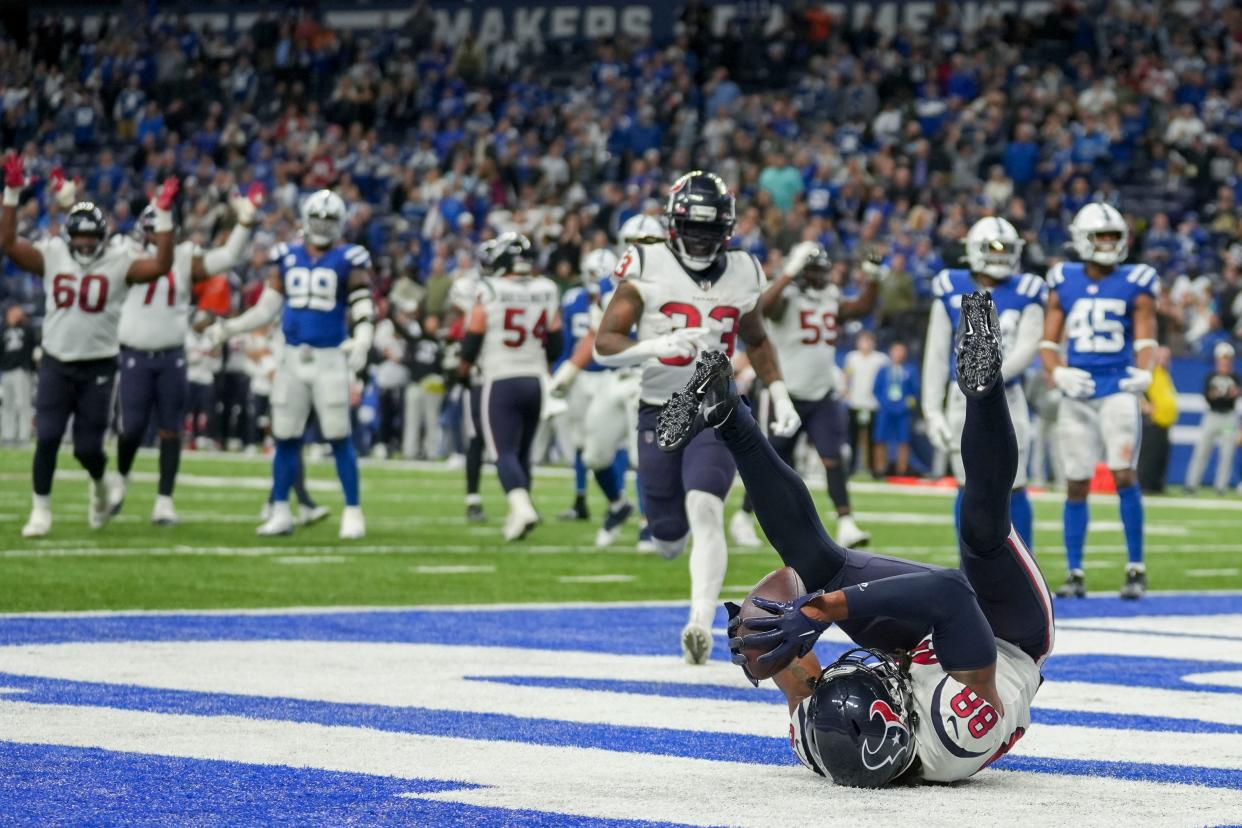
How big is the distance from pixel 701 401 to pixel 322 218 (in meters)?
7.80

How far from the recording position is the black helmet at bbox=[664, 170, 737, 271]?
24.5 feet

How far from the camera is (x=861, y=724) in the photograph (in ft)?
14.9

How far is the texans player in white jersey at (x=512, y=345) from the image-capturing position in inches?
518

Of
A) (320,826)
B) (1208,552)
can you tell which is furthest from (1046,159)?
(320,826)

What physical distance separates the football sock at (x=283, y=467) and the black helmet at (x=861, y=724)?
849 centimetres

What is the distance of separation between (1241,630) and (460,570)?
403 centimetres

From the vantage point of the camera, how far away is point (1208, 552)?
13625 mm

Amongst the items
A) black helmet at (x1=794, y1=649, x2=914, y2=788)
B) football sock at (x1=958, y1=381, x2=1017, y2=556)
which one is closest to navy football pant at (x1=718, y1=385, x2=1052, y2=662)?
football sock at (x1=958, y1=381, x2=1017, y2=556)

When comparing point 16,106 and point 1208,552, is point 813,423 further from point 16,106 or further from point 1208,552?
point 16,106

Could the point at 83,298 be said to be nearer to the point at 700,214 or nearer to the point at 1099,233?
the point at 1099,233

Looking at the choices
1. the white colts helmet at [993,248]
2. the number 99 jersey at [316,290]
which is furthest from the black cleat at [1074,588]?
the number 99 jersey at [316,290]

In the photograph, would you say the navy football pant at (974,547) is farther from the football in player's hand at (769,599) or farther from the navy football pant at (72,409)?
the navy football pant at (72,409)

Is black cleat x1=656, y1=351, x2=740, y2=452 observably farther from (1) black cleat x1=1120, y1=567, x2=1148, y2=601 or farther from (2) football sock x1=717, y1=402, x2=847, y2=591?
(1) black cleat x1=1120, y1=567, x2=1148, y2=601

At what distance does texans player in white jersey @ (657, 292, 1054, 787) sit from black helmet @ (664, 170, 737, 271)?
253cm
